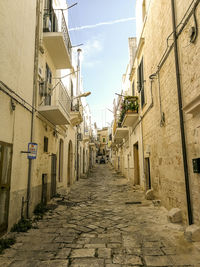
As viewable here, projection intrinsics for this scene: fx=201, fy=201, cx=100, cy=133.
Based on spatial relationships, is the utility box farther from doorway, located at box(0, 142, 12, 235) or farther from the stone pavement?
doorway, located at box(0, 142, 12, 235)

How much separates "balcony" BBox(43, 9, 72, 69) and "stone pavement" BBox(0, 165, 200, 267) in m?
6.12

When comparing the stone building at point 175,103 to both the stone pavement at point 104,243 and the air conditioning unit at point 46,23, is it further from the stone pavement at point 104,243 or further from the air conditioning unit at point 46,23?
the air conditioning unit at point 46,23

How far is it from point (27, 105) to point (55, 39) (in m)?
3.10

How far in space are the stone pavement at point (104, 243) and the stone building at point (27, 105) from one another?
914 mm

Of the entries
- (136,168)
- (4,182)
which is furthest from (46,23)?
(136,168)

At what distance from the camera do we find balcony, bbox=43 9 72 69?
288 inches

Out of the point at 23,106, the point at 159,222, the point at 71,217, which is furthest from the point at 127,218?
the point at 23,106

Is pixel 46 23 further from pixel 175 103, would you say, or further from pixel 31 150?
pixel 175 103

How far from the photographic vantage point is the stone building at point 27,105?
178 inches

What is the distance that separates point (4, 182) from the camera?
14.5 ft

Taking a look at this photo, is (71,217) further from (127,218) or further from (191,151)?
(191,151)

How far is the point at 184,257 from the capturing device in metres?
3.25

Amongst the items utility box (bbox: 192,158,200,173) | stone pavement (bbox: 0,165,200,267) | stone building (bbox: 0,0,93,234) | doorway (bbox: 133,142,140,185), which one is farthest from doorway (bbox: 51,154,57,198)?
Answer: utility box (bbox: 192,158,200,173)

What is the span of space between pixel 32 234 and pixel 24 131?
2.66 metres
